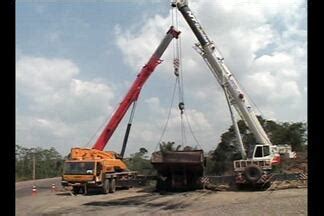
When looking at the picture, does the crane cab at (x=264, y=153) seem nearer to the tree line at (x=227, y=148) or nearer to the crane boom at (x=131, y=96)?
the tree line at (x=227, y=148)

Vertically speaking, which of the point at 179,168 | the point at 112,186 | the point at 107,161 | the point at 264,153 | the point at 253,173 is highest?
the point at 264,153

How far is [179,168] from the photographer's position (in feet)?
79.4

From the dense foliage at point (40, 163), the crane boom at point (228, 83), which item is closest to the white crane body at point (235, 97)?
the crane boom at point (228, 83)

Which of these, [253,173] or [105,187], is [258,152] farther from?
[105,187]

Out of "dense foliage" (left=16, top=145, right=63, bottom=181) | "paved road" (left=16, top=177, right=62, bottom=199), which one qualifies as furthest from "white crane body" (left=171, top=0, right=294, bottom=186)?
"dense foliage" (left=16, top=145, right=63, bottom=181)

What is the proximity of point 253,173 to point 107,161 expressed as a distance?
8.38 meters

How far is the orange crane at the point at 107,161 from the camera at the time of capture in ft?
80.4

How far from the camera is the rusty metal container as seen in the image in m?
23.8

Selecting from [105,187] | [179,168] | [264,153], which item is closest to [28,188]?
[105,187]

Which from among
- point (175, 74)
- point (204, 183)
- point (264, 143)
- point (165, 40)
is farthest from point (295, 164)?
point (165, 40)
